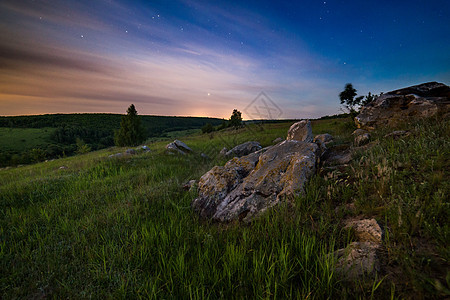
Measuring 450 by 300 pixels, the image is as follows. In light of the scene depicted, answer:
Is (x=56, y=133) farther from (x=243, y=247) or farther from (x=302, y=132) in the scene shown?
(x=243, y=247)

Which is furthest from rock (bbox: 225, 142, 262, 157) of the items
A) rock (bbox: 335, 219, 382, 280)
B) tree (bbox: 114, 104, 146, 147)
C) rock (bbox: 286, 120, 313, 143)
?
tree (bbox: 114, 104, 146, 147)

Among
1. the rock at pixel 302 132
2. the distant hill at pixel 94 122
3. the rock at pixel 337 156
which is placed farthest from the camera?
the distant hill at pixel 94 122

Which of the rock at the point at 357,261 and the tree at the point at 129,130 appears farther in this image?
the tree at the point at 129,130

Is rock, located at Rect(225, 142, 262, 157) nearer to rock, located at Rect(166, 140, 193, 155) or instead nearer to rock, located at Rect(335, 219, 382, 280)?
rock, located at Rect(166, 140, 193, 155)

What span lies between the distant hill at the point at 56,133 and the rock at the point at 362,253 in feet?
199

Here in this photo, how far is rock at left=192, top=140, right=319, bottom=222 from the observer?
4.01 m

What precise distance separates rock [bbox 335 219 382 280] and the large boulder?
8.30 meters

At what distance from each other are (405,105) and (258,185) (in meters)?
9.65

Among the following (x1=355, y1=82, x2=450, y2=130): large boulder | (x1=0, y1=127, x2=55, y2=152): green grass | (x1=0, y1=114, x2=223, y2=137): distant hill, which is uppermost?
(x1=0, y1=114, x2=223, y2=137): distant hill

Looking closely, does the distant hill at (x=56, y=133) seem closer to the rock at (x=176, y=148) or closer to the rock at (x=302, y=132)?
the rock at (x=176, y=148)

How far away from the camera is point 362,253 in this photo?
216 cm

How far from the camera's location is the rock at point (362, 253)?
6.57 ft

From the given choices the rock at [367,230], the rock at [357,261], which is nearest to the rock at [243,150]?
the rock at [367,230]

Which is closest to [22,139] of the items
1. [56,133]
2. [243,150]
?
[56,133]
